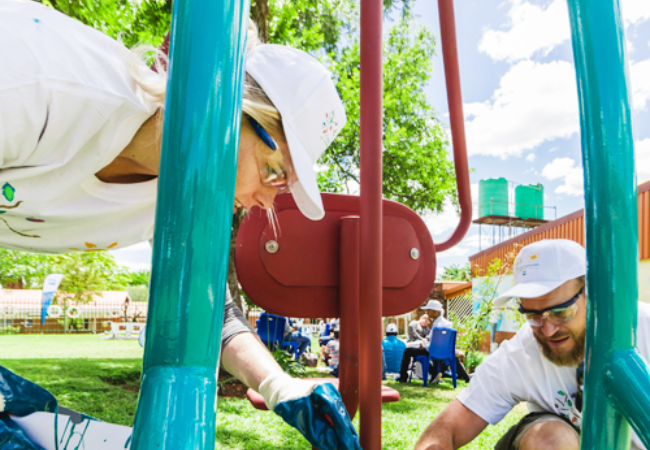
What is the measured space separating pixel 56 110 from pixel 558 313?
6.03ft

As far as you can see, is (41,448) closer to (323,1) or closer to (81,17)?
(81,17)

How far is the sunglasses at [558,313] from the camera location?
1952 mm

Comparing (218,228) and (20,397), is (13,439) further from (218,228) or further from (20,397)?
(218,228)

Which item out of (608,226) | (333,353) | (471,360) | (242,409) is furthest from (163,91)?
(471,360)

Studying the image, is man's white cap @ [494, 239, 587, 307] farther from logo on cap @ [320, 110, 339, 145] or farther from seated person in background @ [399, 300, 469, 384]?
seated person in background @ [399, 300, 469, 384]

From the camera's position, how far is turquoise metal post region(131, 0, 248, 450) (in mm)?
359

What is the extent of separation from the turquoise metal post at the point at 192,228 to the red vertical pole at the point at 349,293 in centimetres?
92

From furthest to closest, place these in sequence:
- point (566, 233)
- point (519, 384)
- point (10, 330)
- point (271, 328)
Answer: point (10, 330) → point (566, 233) → point (271, 328) → point (519, 384)

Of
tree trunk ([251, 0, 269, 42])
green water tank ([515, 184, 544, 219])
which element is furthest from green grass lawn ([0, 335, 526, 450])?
green water tank ([515, 184, 544, 219])

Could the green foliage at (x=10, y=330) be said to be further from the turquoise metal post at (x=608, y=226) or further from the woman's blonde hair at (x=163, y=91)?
the turquoise metal post at (x=608, y=226)

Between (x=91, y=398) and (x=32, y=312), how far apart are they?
21956 mm

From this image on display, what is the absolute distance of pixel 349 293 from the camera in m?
1.33

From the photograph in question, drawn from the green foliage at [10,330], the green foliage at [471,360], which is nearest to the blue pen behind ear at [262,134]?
the green foliage at [471,360]

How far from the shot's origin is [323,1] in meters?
7.71
